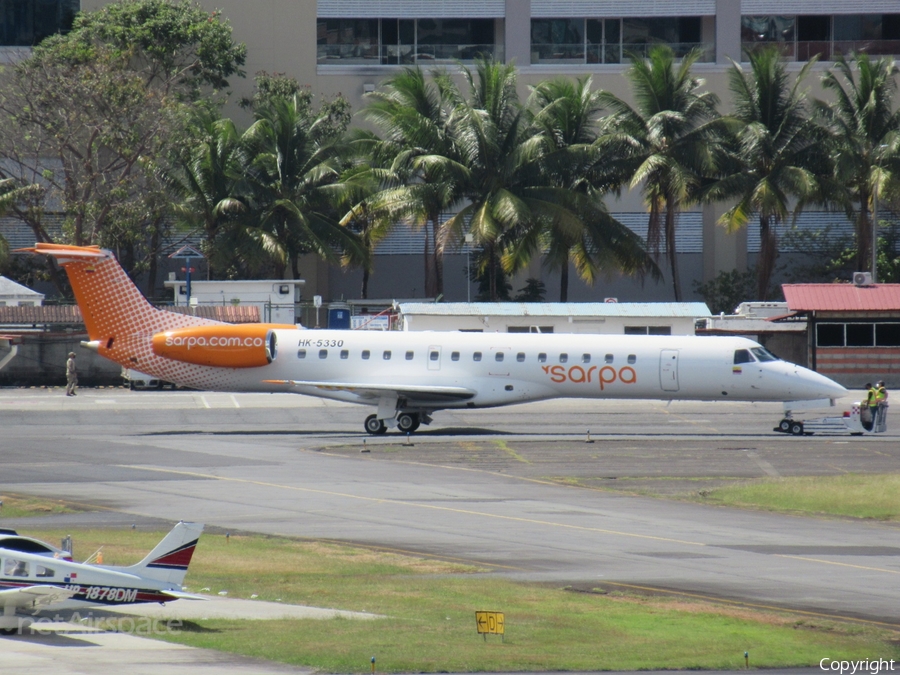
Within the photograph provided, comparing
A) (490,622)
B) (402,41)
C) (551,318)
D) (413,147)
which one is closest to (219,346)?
(551,318)

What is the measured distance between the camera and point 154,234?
61.3 meters

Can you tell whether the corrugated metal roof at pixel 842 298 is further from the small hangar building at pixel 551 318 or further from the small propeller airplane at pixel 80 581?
the small propeller airplane at pixel 80 581

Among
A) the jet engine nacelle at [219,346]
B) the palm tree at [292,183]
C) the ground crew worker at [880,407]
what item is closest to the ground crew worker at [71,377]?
the jet engine nacelle at [219,346]

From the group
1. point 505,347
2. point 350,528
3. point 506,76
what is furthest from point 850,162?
point 350,528

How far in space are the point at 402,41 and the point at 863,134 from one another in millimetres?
25729

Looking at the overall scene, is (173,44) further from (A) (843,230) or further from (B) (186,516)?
(B) (186,516)

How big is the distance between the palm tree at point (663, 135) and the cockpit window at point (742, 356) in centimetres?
2314

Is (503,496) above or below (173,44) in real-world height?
below

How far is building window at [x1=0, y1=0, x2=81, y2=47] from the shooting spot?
65.9 meters

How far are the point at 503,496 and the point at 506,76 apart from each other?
35.8 metres

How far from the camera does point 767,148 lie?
189 ft

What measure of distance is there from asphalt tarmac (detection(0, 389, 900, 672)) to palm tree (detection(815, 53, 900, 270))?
19.2 metres

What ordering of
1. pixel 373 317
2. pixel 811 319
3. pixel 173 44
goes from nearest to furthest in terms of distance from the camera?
pixel 811 319 < pixel 373 317 < pixel 173 44

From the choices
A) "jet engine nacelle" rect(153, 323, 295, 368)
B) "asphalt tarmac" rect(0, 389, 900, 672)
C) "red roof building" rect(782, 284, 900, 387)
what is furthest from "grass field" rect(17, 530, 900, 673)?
"red roof building" rect(782, 284, 900, 387)
